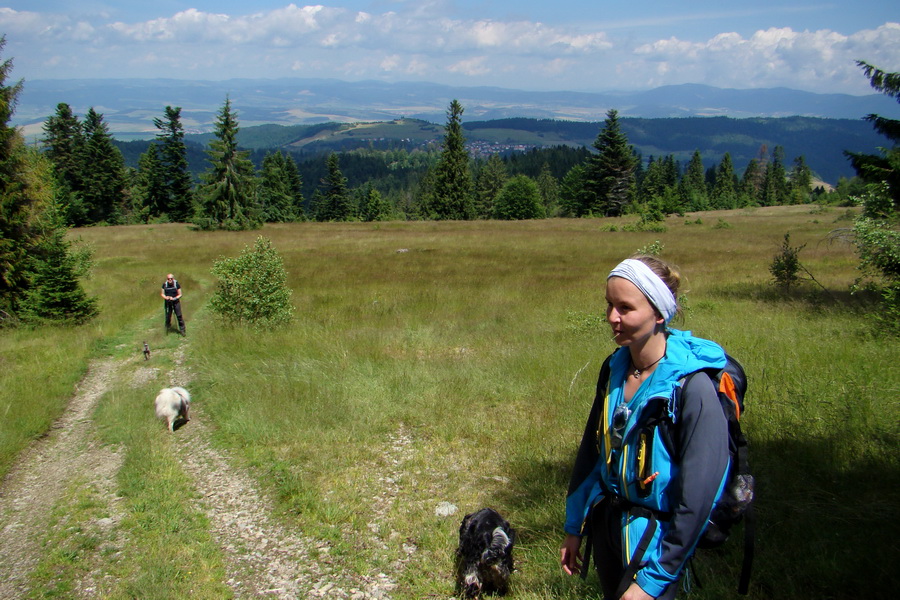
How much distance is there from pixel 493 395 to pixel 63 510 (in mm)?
5436

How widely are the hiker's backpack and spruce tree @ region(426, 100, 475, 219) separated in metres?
68.6

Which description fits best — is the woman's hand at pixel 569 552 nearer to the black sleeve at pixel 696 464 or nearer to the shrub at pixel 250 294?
the black sleeve at pixel 696 464

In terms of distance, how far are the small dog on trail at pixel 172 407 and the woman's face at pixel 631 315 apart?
7.66 m

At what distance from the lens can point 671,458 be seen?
199 cm

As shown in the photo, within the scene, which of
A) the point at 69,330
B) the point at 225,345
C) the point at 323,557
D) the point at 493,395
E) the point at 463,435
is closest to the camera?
the point at 323,557

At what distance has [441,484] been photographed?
5719 mm

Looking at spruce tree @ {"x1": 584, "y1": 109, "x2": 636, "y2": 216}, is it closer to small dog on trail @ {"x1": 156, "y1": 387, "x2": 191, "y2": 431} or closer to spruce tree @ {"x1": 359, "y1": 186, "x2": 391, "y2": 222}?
spruce tree @ {"x1": 359, "y1": 186, "x2": 391, "y2": 222}

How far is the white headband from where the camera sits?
209 cm

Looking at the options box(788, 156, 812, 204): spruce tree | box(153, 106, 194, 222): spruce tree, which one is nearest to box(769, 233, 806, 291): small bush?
box(153, 106, 194, 222): spruce tree

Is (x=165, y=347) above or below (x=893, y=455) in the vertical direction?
below

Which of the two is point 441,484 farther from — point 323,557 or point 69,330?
point 69,330

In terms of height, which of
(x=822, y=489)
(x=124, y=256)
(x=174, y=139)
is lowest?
(x=124, y=256)

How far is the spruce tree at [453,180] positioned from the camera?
228ft

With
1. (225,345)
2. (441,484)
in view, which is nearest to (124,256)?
(225,345)
